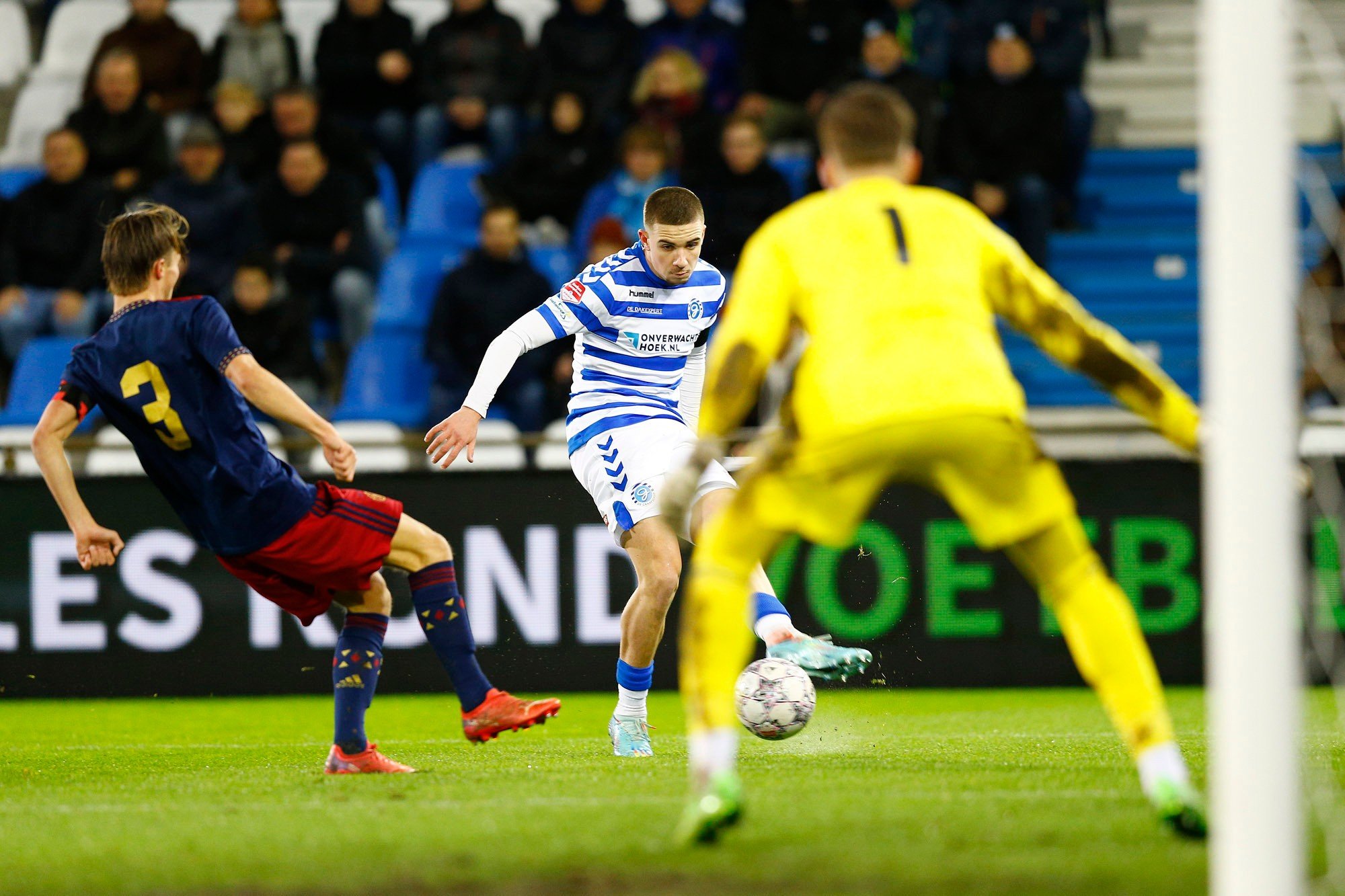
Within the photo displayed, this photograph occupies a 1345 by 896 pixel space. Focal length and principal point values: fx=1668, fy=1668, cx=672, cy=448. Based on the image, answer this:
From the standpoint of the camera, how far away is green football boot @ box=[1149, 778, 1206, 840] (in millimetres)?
3576

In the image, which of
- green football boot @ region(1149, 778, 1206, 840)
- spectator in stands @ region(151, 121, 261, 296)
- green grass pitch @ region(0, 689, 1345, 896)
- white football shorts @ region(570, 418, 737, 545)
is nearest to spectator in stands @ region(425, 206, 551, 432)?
spectator in stands @ region(151, 121, 261, 296)

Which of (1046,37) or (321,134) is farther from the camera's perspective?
(1046,37)

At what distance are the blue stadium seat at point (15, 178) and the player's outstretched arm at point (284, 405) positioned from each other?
9.69 meters

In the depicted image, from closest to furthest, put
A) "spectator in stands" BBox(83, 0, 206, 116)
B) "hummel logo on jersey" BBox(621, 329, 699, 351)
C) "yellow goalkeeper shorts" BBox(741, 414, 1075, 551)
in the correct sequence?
"yellow goalkeeper shorts" BBox(741, 414, 1075, 551) < "hummel logo on jersey" BBox(621, 329, 699, 351) < "spectator in stands" BBox(83, 0, 206, 116)

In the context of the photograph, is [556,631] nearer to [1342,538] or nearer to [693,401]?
[693,401]

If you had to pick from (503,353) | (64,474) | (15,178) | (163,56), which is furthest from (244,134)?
(64,474)

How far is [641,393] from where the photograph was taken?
6.66 m

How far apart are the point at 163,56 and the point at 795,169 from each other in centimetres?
535

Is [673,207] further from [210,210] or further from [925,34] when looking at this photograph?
[925,34]

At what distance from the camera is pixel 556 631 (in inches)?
374

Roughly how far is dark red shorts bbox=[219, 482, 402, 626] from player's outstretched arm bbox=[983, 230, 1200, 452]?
235 centimetres

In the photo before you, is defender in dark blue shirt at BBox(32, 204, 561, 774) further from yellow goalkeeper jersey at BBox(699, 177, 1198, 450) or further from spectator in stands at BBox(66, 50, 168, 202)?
spectator in stands at BBox(66, 50, 168, 202)

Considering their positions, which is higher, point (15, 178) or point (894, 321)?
point (15, 178)

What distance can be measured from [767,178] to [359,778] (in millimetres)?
7006
